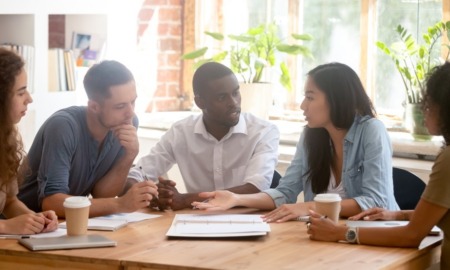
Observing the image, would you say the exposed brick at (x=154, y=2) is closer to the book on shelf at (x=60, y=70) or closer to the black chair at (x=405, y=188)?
the book on shelf at (x=60, y=70)

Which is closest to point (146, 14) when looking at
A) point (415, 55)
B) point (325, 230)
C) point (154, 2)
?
point (154, 2)

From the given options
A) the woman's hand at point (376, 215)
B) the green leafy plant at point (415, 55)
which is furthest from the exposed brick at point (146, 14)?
the woman's hand at point (376, 215)

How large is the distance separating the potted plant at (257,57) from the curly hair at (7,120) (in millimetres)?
2296

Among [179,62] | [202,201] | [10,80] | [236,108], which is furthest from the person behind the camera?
[179,62]

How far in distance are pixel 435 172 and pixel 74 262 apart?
109 cm

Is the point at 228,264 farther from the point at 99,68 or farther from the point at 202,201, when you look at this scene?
the point at 99,68

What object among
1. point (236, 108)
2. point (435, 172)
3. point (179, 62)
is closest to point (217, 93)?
point (236, 108)

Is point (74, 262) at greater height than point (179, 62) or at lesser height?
lesser

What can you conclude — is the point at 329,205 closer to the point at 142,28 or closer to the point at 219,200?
the point at 219,200

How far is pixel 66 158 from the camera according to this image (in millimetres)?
3359

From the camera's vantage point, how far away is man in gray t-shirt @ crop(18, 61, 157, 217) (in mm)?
3334

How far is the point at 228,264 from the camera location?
101 inches

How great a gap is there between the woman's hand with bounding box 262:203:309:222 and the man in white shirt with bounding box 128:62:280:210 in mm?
467

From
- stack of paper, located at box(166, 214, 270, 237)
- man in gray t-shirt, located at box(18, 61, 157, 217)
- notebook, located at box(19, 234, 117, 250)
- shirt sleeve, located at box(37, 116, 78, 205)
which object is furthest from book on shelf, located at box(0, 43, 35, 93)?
notebook, located at box(19, 234, 117, 250)
